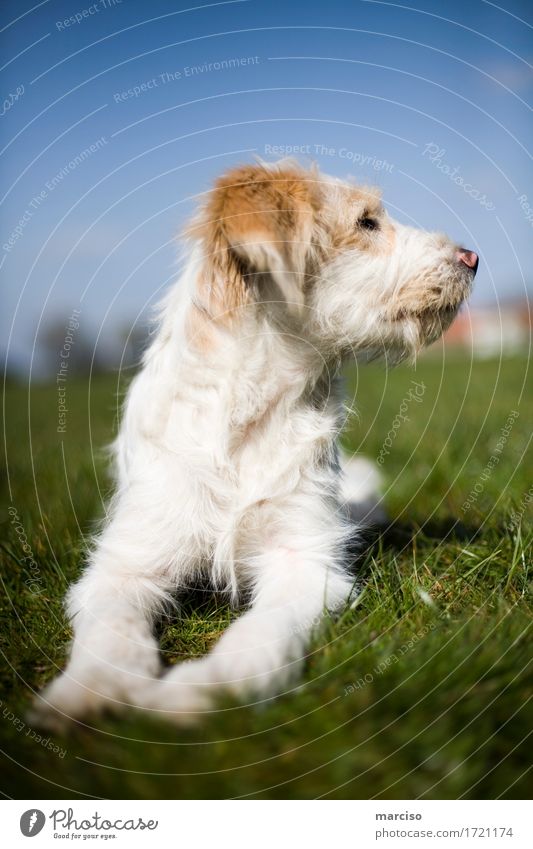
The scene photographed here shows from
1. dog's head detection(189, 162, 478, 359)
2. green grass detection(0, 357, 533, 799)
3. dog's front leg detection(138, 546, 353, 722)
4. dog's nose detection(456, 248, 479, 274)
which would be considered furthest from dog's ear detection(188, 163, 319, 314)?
green grass detection(0, 357, 533, 799)

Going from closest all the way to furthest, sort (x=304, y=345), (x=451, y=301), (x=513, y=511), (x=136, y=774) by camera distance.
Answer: (x=136, y=774) → (x=304, y=345) → (x=451, y=301) → (x=513, y=511)

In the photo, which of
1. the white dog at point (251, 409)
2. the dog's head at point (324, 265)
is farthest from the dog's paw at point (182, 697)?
the dog's head at point (324, 265)

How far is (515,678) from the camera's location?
7.81 ft

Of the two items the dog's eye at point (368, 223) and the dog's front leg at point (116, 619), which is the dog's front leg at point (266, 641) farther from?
the dog's eye at point (368, 223)

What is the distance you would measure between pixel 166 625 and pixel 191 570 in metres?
0.27

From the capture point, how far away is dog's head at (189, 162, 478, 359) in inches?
125

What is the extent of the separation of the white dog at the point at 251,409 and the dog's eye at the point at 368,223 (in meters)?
0.10

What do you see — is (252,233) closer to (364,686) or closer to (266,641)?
(266,641)

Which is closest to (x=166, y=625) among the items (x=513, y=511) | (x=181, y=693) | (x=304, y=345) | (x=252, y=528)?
(x=252, y=528)

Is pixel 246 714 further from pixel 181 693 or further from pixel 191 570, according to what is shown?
pixel 191 570

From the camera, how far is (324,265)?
3594 mm

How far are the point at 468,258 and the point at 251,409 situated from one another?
147cm

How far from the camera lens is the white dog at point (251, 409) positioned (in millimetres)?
3133
